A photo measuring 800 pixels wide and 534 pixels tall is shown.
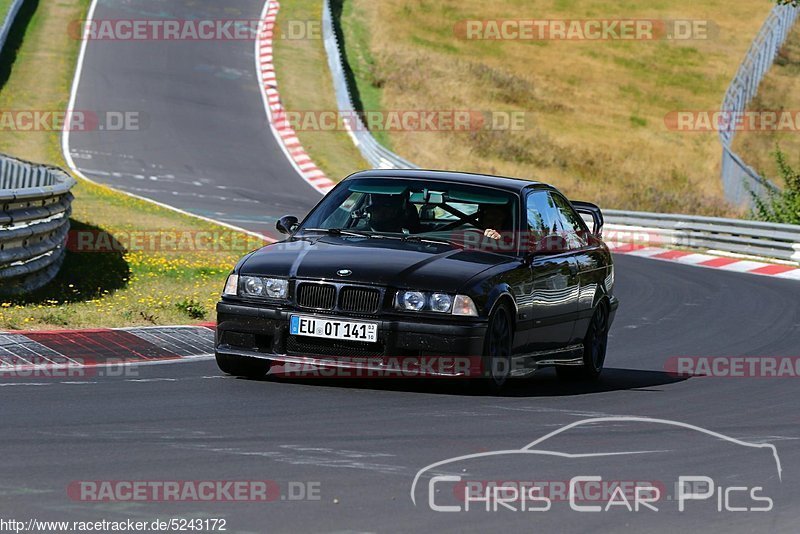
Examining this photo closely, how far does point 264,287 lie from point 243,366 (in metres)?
0.69

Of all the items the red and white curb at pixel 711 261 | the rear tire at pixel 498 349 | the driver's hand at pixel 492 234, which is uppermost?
the driver's hand at pixel 492 234

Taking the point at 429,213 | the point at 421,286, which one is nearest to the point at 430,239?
the point at 429,213

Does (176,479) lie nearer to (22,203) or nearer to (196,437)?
(196,437)

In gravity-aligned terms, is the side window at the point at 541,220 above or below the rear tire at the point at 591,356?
above

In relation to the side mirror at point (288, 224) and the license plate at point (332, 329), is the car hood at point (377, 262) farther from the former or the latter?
the side mirror at point (288, 224)

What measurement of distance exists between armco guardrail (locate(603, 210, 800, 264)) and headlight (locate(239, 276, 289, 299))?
17.5 metres

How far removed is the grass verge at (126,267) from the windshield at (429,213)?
271cm

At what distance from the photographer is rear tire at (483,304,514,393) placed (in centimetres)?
921

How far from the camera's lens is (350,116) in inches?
1607

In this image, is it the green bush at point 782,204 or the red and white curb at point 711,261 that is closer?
the red and white curb at point 711,261

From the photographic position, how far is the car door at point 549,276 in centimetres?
1008

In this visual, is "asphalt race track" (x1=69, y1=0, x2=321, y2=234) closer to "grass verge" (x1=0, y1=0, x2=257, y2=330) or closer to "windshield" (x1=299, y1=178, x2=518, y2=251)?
"grass verge" (x1=0, y1=0, x2=257, y2=330)

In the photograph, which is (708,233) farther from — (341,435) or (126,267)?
(341,435)

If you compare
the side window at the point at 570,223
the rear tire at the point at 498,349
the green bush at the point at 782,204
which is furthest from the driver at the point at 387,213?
the green bush at the point at 782,204
